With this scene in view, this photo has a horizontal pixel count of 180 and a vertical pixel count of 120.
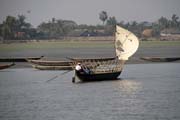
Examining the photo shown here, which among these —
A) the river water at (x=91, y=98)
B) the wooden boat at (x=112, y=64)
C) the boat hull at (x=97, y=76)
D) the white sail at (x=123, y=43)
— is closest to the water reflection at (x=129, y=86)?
the river water at (x=91, y=98)

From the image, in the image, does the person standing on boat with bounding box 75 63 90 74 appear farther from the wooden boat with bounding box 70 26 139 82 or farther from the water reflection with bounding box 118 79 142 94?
the water reflection with bounding box 118 79 142 94

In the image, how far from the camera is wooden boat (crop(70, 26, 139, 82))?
69.5 m

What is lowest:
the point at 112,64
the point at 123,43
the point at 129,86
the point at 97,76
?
the point at 129,86

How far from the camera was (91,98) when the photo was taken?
57656mm

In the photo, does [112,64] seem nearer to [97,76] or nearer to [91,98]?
[97,76]

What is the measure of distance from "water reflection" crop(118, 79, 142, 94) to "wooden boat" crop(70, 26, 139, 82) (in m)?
1.53

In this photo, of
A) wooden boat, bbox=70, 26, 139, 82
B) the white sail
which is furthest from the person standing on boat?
the white sail

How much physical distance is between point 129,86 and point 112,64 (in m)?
8.88

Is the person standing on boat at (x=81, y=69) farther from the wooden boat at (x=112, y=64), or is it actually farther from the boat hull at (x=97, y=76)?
the boat hull at (x=97, y=76)

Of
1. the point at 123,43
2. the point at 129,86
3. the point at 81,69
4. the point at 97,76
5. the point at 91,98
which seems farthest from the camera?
the point at 123,43

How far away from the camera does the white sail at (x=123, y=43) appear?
7781 centimetres

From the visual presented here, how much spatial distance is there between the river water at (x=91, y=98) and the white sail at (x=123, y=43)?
2.74 meters

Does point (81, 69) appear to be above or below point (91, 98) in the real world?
above

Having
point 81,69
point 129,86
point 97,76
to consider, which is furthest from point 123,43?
point 129,86
